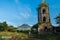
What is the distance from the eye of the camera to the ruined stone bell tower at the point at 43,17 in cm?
3594

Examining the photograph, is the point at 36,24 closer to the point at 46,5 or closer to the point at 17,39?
the point at 46,5

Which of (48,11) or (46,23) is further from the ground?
(48,11)

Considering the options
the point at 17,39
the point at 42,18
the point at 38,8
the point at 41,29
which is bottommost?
the point at 17,39

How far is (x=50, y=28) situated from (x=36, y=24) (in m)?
3.39

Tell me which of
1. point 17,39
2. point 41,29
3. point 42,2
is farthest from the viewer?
point 42,2

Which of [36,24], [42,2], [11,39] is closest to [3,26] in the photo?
[36,24]

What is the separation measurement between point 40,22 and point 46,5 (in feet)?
14.4

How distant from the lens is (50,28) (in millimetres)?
35844

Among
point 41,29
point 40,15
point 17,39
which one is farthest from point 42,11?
point 17,39

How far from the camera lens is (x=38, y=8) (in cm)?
3762

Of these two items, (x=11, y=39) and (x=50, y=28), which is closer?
(x=11, y=39)

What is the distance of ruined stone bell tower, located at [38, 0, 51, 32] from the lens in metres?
35.9

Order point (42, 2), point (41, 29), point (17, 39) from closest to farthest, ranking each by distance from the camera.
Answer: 1. point (17, 39)
2. point (41, 29)
3. point (42, 2)

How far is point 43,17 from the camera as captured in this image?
121 feet
